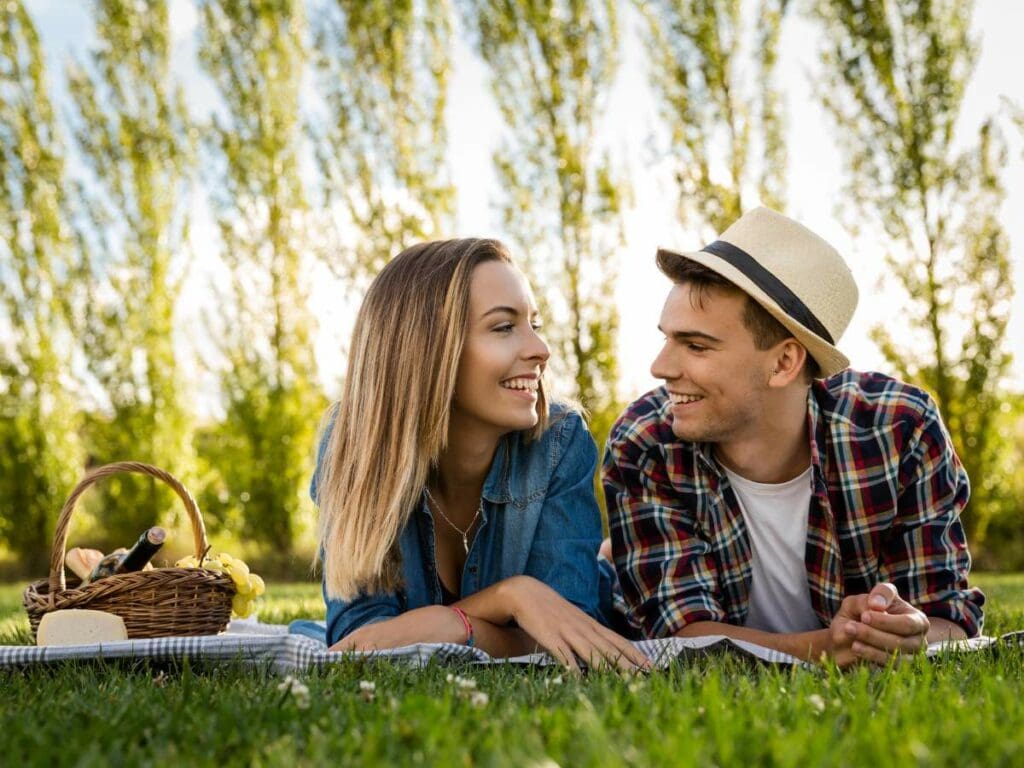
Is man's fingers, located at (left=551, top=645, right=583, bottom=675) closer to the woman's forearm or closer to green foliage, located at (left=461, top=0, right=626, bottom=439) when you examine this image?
the woman's forearm

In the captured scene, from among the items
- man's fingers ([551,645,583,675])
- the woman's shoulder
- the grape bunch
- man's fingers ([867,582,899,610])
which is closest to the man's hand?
man's fingers ([867,582,899,610])

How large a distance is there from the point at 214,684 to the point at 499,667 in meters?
0.85

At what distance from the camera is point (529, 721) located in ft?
6.71

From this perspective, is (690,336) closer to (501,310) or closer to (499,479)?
(501,310)

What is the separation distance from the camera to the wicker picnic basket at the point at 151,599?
3453 millimetres

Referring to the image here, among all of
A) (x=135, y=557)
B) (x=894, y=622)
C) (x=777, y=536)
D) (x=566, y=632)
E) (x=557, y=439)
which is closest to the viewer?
(x=894, y=622)

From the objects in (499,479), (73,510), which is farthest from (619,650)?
(73,510)

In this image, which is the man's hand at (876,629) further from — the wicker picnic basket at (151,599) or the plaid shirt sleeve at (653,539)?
the wicker picnic basket at (151,599)

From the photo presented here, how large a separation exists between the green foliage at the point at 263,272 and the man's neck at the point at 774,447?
30.9 ft

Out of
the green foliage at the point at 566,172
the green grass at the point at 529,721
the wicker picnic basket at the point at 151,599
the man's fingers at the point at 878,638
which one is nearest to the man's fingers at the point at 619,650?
the green grass at the point at 529,721

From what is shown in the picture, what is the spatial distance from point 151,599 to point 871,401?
8.73 feet

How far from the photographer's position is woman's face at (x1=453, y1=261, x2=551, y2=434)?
372cm

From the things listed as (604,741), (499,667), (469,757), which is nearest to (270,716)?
(469,757)

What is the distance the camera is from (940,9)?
12.4 m
